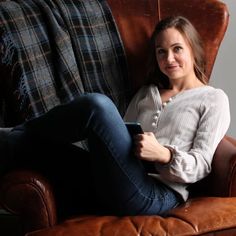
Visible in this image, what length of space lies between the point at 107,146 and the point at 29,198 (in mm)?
268

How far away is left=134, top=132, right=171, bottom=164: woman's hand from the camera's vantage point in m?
1.42

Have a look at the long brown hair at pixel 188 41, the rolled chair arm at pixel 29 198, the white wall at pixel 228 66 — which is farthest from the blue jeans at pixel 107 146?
the white wall at pixel 228 66

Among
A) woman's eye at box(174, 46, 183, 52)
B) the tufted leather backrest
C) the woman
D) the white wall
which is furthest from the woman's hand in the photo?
the white wall

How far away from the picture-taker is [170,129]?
167 cm

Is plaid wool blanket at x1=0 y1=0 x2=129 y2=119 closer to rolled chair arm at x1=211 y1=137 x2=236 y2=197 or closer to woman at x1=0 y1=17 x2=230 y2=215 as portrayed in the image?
woman at x1=0 y1=17 x2=230 y2=215

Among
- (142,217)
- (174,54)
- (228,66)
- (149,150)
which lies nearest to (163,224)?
(142,217)

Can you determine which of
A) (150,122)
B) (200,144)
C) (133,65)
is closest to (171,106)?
(150,122)

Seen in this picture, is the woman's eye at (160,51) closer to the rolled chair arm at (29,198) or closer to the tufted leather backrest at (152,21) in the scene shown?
the tufted leather backrest at (152,21)

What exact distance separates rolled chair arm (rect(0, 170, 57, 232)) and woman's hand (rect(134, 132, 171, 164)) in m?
0.29

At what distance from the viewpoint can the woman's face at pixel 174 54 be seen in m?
1.75

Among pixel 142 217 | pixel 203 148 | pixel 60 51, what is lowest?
pixel 142 217

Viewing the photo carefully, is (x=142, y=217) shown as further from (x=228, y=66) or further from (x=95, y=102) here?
(x=228, y=66)

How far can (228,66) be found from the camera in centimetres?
239

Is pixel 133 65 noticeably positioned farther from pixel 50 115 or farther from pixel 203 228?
pixel 203 228
